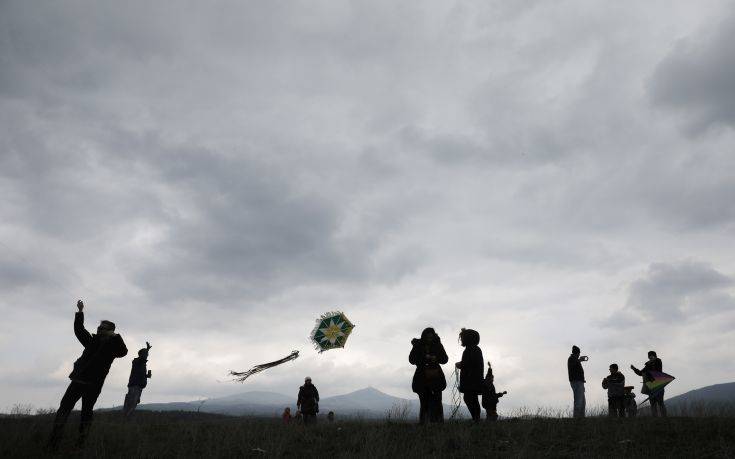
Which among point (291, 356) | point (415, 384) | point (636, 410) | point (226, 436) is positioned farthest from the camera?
point (291, 356)

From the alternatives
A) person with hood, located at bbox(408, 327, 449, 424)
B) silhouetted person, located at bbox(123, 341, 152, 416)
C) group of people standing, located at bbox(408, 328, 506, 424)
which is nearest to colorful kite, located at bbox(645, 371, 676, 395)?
group of people standing, located at bbox(408, 328, 506, 424)

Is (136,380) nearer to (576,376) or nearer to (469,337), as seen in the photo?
(469,337)

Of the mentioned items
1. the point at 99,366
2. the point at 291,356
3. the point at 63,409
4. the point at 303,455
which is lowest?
the point at 303,455

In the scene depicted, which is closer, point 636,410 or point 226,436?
point 226,436

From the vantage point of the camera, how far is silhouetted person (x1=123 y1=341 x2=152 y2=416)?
16984mm

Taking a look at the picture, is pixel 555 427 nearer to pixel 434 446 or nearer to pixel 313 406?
pixel 434 446

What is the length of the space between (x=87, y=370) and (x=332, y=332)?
27.6 ft

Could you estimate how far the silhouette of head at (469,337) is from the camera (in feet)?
38.6

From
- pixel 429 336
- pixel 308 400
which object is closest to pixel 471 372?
pixel 429 336

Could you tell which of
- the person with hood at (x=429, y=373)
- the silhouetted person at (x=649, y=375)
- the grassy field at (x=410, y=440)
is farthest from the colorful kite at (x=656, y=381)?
the person with hood at (x=429, y=373)

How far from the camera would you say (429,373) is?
1096 cm

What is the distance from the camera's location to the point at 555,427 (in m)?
10.4

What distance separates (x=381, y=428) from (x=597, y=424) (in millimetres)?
4135

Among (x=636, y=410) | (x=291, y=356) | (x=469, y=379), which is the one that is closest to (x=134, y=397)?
(x=291, y=356)
